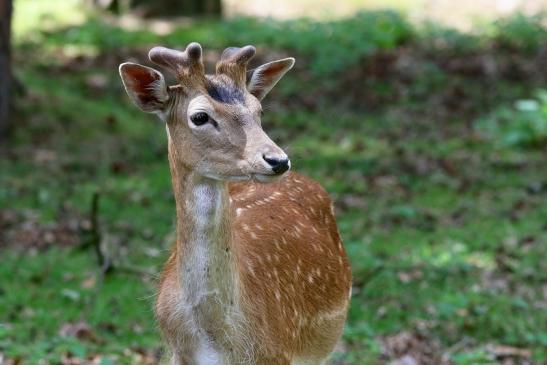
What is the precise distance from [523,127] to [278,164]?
8.80 metres

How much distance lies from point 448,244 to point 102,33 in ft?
27.5

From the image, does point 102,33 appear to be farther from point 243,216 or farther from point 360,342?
point 243,216

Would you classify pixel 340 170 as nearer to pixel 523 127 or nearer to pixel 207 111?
pixel 523 127

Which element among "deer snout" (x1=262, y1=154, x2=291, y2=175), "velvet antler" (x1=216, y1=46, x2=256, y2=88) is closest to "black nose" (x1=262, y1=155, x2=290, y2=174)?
"deer snout" (x1=262, y1=154, x2=291, y2=175)

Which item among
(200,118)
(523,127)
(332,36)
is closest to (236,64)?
(200,118)

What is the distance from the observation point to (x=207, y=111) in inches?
179

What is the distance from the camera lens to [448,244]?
30.4 ft

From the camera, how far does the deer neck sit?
15.0 ft

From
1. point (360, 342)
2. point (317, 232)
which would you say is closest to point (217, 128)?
point (317, 232)

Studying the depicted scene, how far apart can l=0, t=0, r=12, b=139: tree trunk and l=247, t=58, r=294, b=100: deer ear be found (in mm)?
6387

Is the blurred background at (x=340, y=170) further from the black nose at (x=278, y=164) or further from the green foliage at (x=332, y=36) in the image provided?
the black nose at (x=278, y=164)

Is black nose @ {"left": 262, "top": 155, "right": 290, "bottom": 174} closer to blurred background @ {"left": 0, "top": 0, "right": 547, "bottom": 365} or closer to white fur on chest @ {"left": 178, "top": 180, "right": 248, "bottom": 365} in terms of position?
white fur on chest @ {"left": 178, "top": 180, "right": 248, "bottom": 365}

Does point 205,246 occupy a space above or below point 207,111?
below

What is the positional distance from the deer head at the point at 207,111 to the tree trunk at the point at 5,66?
6.55m
